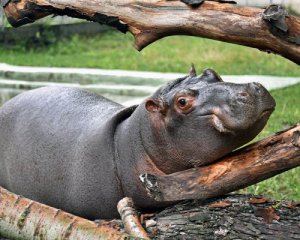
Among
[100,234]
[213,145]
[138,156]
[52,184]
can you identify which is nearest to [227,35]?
[213,145]

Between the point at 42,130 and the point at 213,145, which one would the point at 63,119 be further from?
the point at 213,145

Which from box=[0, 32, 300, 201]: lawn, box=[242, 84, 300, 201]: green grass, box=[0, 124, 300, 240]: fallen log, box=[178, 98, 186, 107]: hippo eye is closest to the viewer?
box=[0, 124, 300, 240]: fallen log

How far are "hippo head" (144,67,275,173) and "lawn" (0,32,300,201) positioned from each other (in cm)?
491

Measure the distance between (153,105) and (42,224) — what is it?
0.73 m

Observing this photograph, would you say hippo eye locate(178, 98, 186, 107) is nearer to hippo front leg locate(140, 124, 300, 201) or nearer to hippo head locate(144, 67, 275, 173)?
hippo head locate(144, 67, 275, 173)

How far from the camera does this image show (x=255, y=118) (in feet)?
11.9

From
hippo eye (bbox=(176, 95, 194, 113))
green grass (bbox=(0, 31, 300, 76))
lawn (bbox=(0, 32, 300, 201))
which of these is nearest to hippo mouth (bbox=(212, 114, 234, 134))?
hippo eye (bbox=(176, 95, 194, 113))

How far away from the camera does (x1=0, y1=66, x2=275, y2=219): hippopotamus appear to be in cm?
371

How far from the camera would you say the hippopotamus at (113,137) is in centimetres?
371

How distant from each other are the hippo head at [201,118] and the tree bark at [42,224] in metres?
0.38

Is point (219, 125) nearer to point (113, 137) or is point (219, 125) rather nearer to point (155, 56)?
point (113, 137)

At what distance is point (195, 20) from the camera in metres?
3.78

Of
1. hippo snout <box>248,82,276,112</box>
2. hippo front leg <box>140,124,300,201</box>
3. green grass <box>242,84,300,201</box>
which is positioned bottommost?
green grass <box>242,84,300,201</box>

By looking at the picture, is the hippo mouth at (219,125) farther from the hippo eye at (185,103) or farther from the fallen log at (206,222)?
the fallen log at (206,222)
